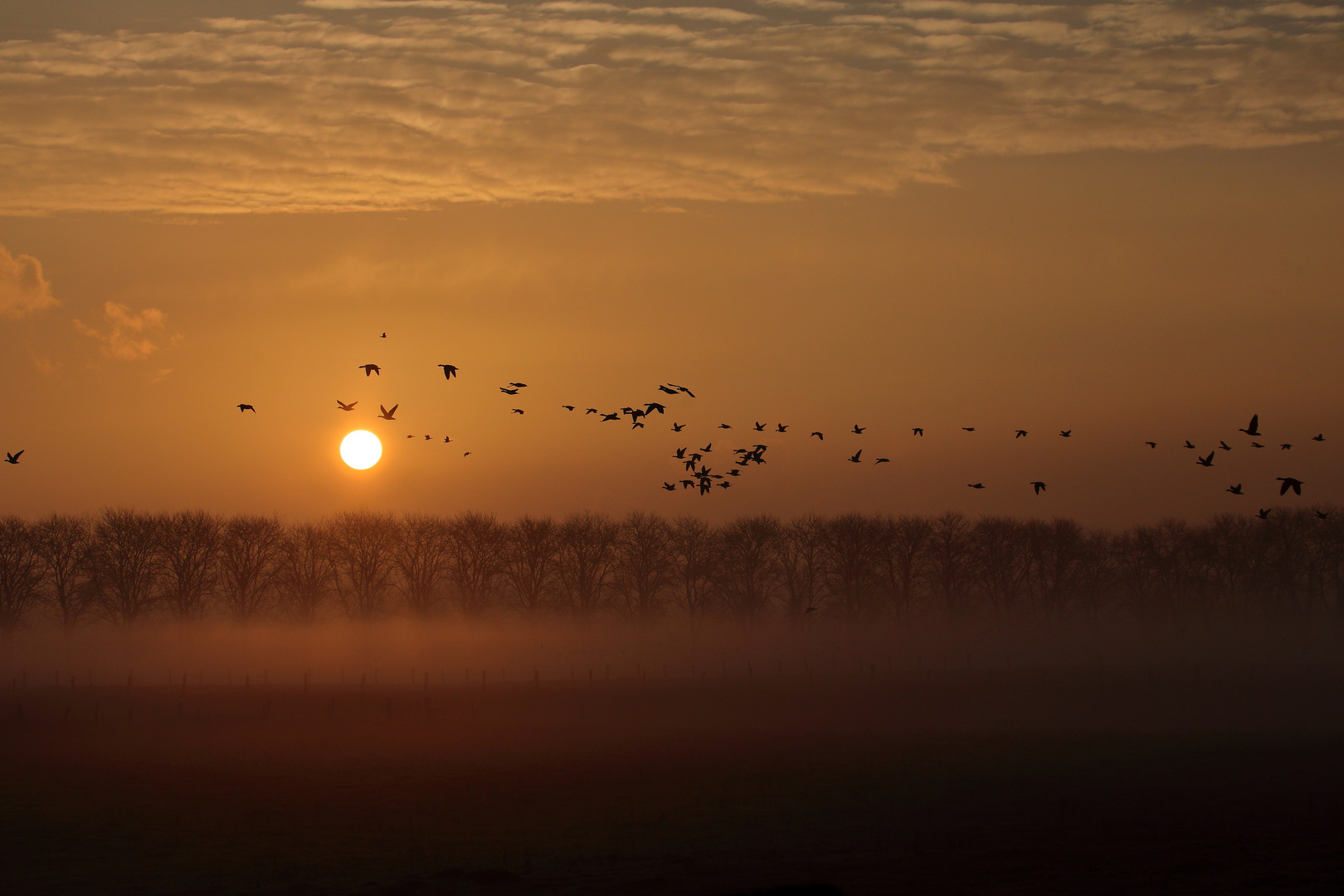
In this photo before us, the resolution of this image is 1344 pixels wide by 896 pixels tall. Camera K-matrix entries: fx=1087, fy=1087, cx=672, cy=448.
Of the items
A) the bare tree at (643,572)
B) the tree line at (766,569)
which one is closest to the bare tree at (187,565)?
the tree line at (766,569)

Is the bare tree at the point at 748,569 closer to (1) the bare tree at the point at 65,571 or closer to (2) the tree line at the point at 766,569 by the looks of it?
(2) the tree line at the point at 766,569

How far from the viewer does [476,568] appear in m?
113

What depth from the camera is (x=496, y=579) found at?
112750 mm

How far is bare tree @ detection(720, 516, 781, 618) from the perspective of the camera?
374 ft

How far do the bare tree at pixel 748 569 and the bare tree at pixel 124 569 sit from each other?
2184 inches

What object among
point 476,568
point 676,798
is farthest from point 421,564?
point 676,798

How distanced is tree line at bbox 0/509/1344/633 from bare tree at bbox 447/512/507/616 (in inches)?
5.0

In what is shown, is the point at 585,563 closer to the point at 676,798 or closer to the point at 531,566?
the point at 531,566

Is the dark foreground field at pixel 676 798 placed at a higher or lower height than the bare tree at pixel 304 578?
lower

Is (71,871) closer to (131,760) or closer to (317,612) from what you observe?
(131,760)

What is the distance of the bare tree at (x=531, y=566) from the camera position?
368 feet

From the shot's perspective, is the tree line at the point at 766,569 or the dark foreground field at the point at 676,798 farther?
the tree line at the point at 766,569

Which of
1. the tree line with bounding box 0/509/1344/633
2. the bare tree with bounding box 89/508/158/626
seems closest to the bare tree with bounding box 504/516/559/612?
the tree line with bounding box 0/509/1344/633

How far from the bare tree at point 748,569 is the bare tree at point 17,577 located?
212 feet
